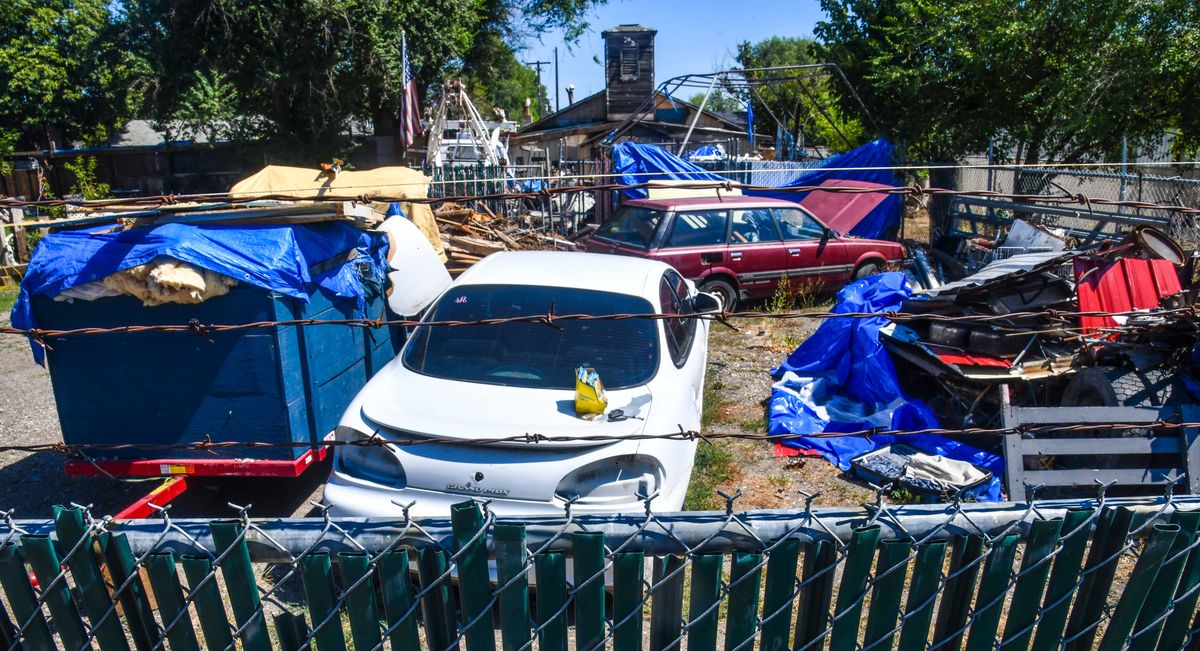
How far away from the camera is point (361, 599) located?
1624 millimetres

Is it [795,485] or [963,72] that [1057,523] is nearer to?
[795,485]

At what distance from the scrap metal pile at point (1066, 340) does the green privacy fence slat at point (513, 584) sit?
15.4ft

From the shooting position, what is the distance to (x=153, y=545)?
1.67 m

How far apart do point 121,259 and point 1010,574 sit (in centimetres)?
424

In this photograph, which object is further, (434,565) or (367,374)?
(367,374)

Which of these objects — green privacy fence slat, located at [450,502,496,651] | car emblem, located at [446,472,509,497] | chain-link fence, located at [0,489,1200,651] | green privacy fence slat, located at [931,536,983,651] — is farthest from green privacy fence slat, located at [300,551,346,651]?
car emblem, located at [446,472,509,497]

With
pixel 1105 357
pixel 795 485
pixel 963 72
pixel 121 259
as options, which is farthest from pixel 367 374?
pixel 963 72

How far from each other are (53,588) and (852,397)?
20.4 feet

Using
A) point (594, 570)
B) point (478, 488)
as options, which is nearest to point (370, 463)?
point (478, 488)

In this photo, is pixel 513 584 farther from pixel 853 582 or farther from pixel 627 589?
pixel 853 582

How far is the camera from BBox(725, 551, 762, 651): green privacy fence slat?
1.61 m

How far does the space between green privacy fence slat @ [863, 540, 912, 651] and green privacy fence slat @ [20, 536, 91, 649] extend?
1693 mm

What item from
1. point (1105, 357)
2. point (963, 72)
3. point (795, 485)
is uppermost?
point (963, 72)

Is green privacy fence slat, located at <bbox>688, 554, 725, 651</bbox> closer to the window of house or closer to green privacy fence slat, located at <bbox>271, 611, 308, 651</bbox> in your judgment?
green privacy fence slat, located at <bbox>271, 611, 308, 651</bbox>
